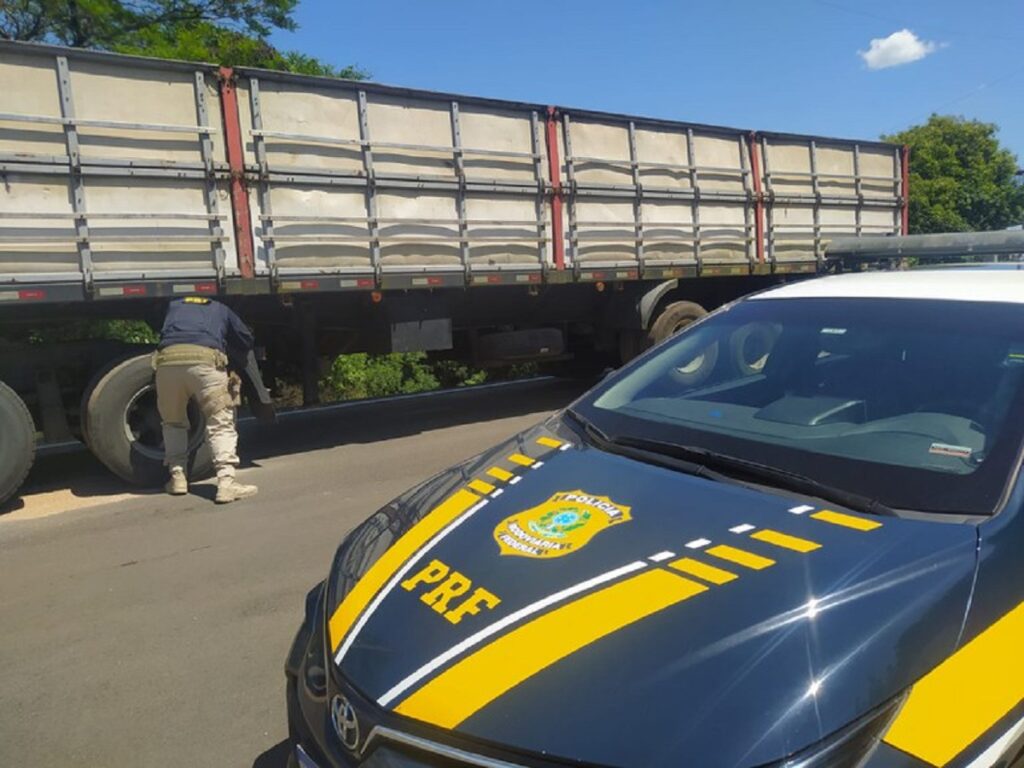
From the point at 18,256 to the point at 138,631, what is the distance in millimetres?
3290

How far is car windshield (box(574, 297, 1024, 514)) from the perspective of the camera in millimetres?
2035

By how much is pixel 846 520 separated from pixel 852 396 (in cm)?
79

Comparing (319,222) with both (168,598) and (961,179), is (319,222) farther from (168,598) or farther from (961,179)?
(961,179)

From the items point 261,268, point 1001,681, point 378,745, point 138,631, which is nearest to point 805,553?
point 1001,681

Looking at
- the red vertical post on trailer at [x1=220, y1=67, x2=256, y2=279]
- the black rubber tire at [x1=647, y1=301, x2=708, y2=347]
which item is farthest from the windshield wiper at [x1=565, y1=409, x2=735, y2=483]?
the black rubber tire at [x1=647, y1=301, x2=708, y2=347]

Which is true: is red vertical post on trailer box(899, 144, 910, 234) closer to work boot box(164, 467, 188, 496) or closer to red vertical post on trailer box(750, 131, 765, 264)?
red vertical post on trailer box(750, 131, 765, 264)

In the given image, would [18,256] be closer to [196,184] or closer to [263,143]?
[196,184]

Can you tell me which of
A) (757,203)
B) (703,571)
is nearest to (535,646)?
(703,571)

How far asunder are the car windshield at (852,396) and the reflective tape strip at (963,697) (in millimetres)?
386

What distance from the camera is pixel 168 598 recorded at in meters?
4.14

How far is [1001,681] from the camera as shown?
1.48 m

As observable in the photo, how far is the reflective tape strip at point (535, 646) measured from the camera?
4.95 feet

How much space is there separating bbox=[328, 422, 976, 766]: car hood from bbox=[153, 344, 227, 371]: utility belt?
14.3 feet

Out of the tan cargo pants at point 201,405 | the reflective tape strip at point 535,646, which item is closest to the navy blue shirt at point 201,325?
the tan cargo pants at point 201,405
